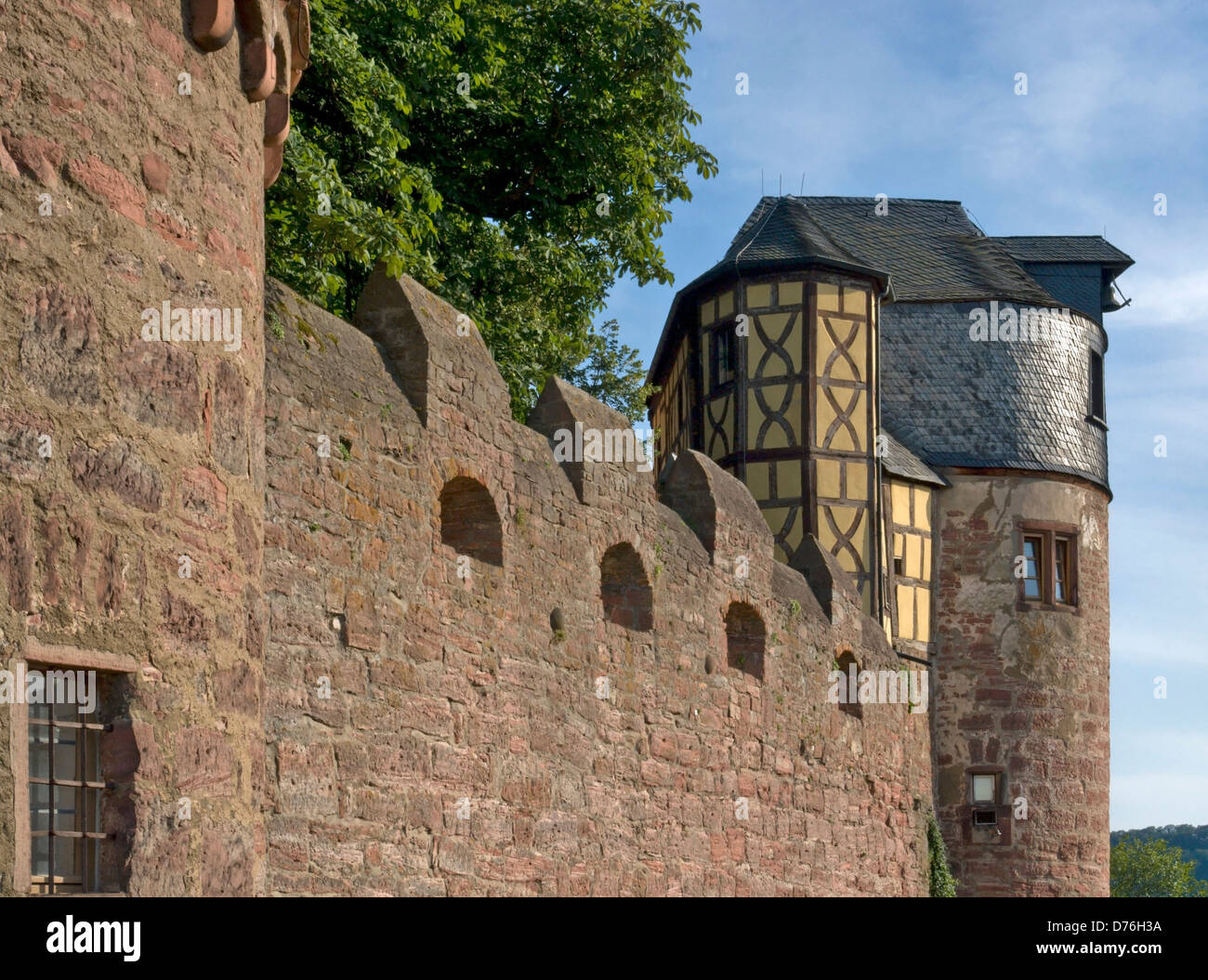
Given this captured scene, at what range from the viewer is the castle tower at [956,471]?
20141 millimetres

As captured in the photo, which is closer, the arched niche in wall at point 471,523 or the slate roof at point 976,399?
the arched niche in wall at point 471,523

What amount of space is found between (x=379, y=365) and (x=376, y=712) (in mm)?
1625

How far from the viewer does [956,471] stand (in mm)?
21531

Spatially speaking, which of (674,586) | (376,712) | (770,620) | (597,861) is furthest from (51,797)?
(770,620)

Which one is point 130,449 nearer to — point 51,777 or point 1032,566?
point 51,777

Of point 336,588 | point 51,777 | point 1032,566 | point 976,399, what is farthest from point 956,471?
point 51,777

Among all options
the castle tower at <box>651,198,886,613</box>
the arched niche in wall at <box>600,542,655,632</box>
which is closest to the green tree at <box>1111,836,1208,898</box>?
the castle tower at <box>651,198,886,613</box>

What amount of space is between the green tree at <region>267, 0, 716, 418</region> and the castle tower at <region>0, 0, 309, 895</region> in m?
7.91

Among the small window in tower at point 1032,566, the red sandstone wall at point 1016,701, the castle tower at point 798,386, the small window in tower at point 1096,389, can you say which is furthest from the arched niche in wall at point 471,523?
the small window in tower at point 1096,389

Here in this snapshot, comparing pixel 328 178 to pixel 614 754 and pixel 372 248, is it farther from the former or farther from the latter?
pixel 614 754

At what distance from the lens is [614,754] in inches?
420

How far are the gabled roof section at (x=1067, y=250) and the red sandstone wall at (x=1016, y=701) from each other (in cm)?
371

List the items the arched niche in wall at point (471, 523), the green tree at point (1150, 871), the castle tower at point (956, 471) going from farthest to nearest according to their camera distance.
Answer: the green tree at point (1150, 871), the castle tower at point (956, 471), the arched niche in wall at point (471, 523)

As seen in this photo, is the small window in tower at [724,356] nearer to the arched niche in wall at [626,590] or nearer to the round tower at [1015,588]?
the round tower at [1015,588]
